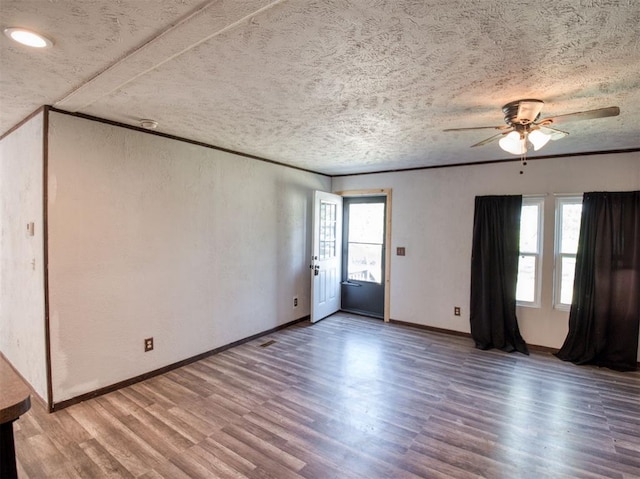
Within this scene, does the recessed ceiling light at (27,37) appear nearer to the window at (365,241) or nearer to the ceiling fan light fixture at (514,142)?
the ceiling fan light fixture at (514,142)

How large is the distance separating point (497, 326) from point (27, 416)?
189 inches

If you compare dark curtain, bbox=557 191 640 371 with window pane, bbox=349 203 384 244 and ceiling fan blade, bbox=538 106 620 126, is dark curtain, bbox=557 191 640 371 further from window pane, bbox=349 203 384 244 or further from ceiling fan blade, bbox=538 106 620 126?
window pane, bbox=349 203 384 244

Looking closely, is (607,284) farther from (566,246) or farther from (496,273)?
(496,273)

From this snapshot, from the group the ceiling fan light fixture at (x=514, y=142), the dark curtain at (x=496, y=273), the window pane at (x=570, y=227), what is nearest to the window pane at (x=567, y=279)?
the window pane at (x=570, y=227)

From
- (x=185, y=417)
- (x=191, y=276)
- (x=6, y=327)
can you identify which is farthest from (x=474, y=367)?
(x=6, y=327)

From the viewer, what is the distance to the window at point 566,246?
13.2 feet

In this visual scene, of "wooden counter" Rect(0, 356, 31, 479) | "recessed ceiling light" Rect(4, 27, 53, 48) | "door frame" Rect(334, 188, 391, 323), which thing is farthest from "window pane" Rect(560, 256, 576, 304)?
"recessed ceiling light" Rect(4, 27, 53, 48)

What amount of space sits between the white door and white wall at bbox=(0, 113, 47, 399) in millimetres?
3213

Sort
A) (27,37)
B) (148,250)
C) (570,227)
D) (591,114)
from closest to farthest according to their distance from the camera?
(27,37) < (591,114) < (148,250) < (570,227)

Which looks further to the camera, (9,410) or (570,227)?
(570,227)

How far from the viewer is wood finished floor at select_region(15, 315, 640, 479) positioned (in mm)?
2178

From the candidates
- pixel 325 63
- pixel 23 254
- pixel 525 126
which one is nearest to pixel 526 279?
pixel 525 126

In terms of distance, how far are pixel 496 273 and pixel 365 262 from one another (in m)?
2.08

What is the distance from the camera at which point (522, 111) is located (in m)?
2.31
